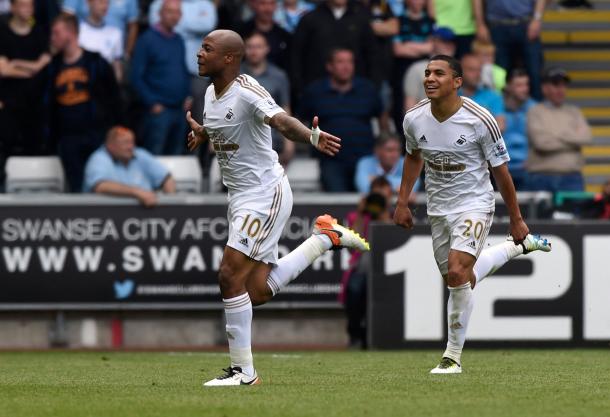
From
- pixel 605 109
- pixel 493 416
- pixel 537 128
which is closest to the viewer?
pixel 493 416

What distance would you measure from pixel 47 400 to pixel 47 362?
13.6 ft

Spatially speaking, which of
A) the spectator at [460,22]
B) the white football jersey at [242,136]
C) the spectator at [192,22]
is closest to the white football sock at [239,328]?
the white football jersey at [242,136]

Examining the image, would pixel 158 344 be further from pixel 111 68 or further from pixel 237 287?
pixel 237 287

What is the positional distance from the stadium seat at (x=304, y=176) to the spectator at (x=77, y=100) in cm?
218

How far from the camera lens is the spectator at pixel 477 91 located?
1692 centimetres

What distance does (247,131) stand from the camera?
9.56 meters

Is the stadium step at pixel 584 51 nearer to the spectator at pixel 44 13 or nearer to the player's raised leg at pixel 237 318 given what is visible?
the spectator at pixel 44 13

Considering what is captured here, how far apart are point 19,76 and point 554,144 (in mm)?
6141

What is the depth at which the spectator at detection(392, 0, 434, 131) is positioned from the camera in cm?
1802

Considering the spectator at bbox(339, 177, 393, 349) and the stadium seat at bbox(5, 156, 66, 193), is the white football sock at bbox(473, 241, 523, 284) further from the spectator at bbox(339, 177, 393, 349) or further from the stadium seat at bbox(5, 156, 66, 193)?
the stadium seat at bbox(5, 156, 66, 193)

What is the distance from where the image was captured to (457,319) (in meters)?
10.3

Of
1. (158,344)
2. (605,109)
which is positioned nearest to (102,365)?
(158,344)

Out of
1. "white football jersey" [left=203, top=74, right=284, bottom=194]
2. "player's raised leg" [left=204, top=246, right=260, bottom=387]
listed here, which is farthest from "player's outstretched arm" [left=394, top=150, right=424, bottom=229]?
"player's raised leg" [left=204, top=246, right=260, bottom=387]

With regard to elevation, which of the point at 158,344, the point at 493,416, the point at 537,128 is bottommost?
the point at 158,344
